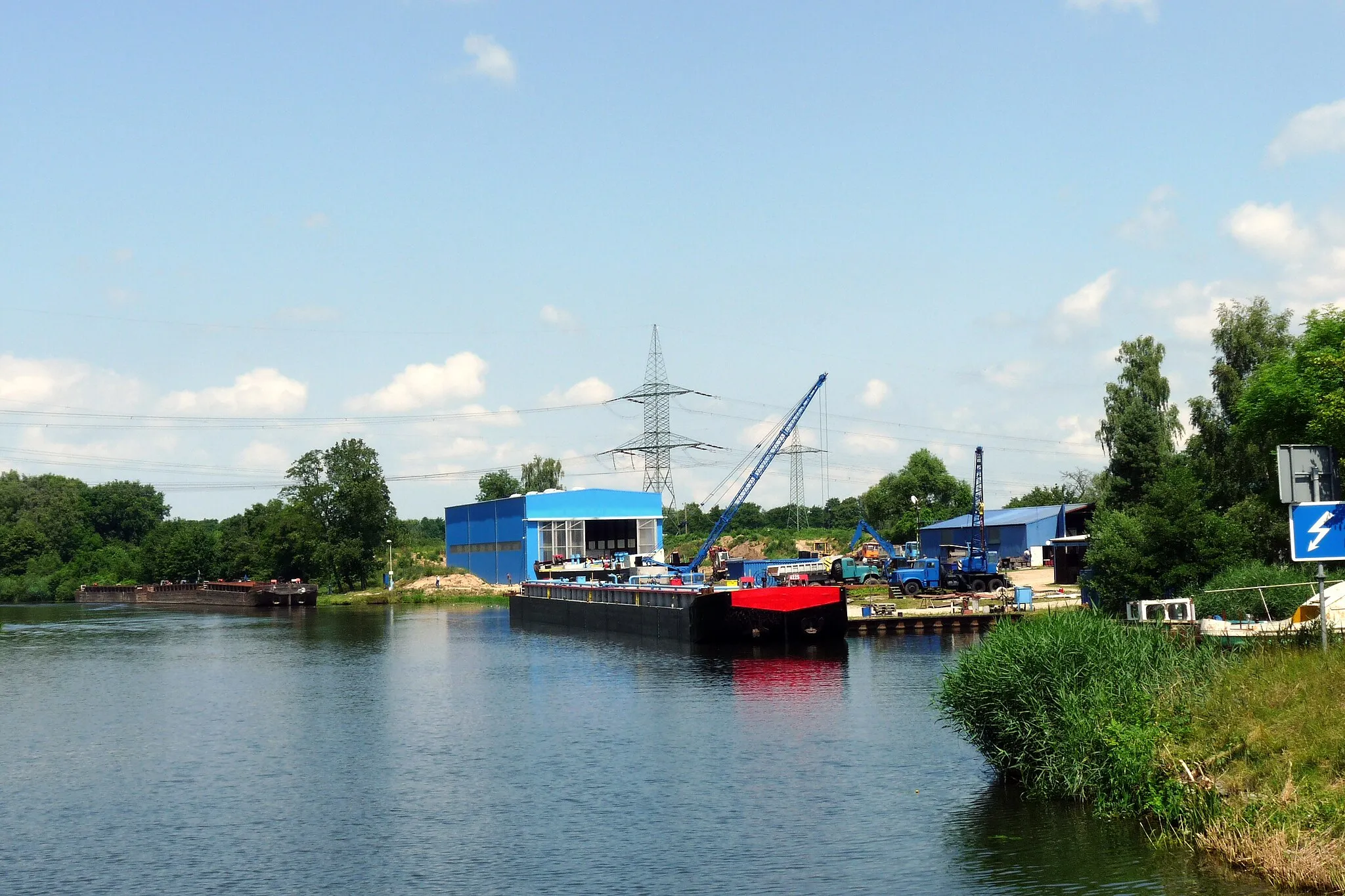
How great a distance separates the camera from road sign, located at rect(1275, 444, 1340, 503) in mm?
18672

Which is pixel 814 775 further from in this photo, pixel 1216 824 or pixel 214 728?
pixel 214 728

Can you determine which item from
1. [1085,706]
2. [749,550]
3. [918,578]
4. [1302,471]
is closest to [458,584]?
[749,550]

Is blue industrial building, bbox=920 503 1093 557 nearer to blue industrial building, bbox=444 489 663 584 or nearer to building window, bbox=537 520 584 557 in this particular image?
blue industrial building, bbox=444 489 663 584

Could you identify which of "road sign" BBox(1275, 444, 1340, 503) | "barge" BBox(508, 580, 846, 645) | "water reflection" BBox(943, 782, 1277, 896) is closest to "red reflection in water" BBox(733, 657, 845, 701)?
"barge" BBox(508, 580, 846, 645)

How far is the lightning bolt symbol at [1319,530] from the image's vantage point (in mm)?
18484

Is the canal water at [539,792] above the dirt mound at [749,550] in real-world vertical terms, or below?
below

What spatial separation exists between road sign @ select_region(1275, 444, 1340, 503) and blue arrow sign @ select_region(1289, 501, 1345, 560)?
8.4 inches

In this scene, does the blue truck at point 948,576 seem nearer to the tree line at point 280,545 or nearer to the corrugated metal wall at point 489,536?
the corrugated metal wall at point 489,536

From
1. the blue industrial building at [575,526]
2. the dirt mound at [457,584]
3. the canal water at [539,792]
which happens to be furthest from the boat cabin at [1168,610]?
the dirt mound at [457,584]

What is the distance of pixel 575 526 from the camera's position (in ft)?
419

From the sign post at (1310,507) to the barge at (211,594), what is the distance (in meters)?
138

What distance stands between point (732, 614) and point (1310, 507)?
53.8 meters

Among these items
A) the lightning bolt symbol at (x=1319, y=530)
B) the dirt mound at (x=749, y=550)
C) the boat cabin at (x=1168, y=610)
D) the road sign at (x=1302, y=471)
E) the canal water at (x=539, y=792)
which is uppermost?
the road sign at (x=1302, y=471)

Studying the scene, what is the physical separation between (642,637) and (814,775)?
49827mm
